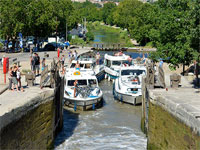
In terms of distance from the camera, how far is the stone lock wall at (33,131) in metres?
13.7

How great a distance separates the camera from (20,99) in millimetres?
16469

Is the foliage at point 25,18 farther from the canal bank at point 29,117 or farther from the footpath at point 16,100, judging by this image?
the footpath at point 16,100

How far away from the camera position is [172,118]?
52.7ft

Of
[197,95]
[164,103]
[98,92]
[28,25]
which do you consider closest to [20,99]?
[164,103]

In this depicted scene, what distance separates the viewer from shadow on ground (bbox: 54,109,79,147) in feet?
67.3

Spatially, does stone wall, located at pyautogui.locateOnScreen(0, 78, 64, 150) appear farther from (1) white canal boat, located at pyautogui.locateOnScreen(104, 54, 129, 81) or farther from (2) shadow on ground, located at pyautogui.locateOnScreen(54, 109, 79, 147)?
(1) white canal boat, located at pyautogui.locateOnScreen(104, 54, 129, 81)

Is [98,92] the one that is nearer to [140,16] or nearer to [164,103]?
[164,103]

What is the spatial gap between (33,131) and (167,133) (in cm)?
582

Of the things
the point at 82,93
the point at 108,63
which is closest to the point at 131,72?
the point at 82,93

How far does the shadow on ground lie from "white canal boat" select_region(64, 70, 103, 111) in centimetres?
61

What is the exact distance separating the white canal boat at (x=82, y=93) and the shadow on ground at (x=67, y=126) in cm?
61

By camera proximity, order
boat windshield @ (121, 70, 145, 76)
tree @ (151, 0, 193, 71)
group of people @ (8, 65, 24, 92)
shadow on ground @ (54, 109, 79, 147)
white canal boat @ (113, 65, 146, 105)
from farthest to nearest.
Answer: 1. boat windshield @ (121, 70, 145, 76)
2. white canal boat @ (113, 65, 146, 105)
3. tree @ (151, 0, 193, 71)
4. shadow on ground @ (54, 109, 79, 147)
5. group of people @ (8, 65, 24, 92)

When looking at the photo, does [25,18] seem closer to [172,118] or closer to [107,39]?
[172,118]

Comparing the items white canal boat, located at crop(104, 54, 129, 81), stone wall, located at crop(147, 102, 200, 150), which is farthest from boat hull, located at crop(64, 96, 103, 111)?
white canal boat, located at crop(104, 54, 129, 81)
